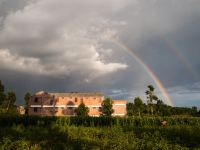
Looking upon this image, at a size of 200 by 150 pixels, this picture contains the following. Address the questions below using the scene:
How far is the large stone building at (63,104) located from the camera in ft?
304

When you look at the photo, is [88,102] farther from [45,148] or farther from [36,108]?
[45,148]

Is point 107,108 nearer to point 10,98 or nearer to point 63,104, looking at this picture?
point 63,104

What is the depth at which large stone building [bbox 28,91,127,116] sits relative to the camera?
92625 mm

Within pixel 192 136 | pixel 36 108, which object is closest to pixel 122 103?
pixel 36 108

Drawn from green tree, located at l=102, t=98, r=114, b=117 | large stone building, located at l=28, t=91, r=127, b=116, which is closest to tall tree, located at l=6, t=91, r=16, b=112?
large stone building, located at l=28, t=91, r=127, b=116

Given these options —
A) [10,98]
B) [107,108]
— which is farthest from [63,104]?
[107,108]

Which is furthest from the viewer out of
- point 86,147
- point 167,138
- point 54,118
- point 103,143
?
point 54,118

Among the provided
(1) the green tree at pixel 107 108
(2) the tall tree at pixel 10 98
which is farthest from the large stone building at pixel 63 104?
(1) the green tree at pixel 107 108

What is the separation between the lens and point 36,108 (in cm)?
9250

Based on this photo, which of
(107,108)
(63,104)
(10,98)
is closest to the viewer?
(107,108)

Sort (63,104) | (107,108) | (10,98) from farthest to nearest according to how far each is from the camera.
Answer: (63,104)
(10,98)
(107,108)

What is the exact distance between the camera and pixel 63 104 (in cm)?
9388

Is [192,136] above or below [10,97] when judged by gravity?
below

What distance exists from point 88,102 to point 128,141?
76.4 meters
